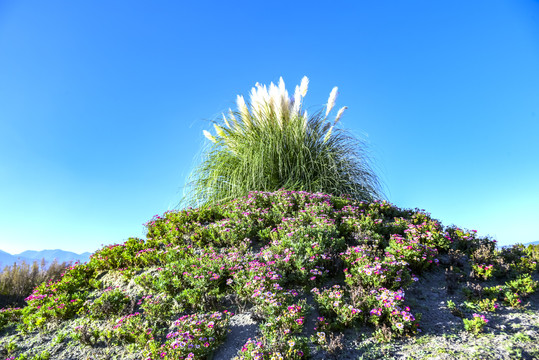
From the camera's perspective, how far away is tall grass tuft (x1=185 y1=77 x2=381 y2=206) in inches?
279

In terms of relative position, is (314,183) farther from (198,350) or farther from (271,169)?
(198,350)

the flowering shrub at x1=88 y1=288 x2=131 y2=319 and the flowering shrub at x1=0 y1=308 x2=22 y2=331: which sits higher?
the flowering shrub at x1=88 y1=288 x2=131 y2=319

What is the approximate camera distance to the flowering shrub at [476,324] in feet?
9.68

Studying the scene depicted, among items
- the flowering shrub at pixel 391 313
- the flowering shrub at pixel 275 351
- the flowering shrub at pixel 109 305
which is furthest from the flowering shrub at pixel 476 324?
the flowering shrub at pixel 109 305

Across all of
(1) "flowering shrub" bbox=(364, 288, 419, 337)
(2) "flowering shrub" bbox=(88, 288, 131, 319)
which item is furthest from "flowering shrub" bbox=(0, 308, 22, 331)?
(1) "flowering shrub" bbox=(364, 288, 419, 337)

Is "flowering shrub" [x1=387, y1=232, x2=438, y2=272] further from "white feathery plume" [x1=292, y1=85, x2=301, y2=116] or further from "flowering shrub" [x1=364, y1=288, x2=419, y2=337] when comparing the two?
"white feathery plume" [x1=292, y1=85, x2=301, y2=116]

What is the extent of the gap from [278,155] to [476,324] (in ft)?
16.6

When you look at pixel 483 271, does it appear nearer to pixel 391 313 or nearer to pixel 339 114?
pixel 391 313

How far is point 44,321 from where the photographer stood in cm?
413

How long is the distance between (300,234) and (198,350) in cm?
195

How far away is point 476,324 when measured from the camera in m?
2.95

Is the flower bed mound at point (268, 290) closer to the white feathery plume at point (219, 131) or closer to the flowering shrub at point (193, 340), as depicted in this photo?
the flowering shrub at point (193, 340)

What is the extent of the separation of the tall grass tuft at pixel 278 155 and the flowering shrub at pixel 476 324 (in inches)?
161

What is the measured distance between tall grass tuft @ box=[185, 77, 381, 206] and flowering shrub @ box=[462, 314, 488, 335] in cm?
410
